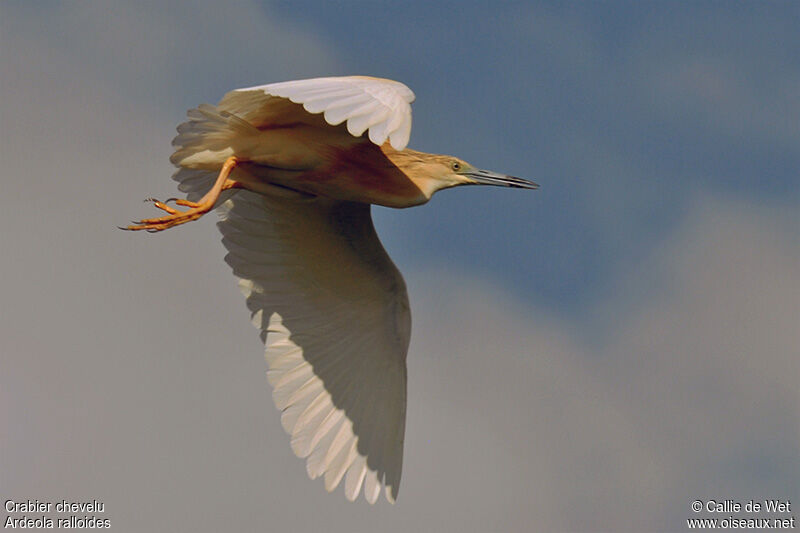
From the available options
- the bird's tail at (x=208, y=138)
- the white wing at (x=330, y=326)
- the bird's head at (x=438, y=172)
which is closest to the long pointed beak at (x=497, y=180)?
the bird's head at (x=438, y=172)

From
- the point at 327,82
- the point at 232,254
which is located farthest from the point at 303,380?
the point at 327,82

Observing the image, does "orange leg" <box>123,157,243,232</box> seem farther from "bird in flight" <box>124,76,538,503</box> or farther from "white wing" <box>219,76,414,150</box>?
"white wing" <box>219,76,414,150</box>

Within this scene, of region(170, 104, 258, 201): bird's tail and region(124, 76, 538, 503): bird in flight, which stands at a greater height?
region(170, 104, 258, 201): bird's tail

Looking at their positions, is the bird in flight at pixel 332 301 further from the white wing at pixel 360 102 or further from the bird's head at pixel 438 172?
the white wing at pixel 360 102

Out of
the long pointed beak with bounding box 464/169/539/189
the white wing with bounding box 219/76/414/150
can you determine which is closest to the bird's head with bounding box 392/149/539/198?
the long pointed beak with bounding box 464/169/539/189

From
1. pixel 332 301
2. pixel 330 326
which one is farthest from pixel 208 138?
pixel 330 326

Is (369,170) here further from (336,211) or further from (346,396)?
(346,396)
